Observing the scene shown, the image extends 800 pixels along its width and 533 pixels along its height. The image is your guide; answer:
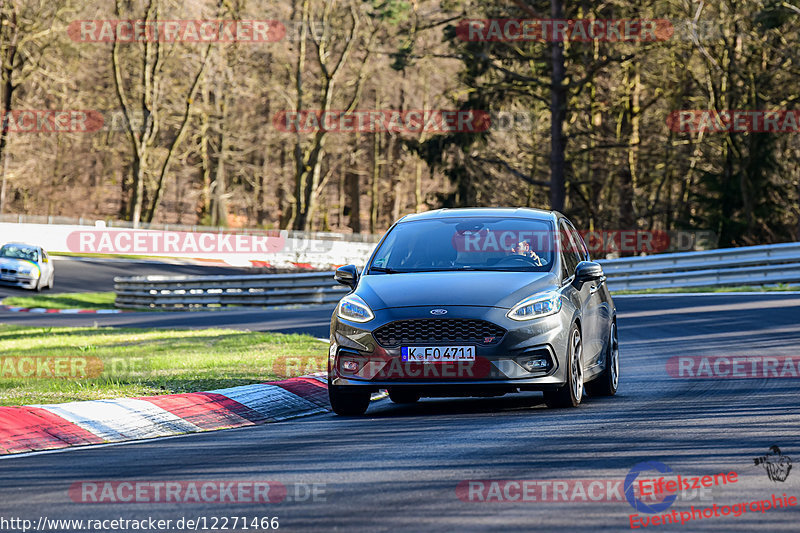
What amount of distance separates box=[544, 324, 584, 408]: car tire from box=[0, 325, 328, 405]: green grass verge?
3.41 metres

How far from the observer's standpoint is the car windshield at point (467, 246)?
32.2 ft

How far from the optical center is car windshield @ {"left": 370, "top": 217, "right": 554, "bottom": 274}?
981 centimetres

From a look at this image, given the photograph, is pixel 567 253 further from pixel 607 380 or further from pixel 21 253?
pixel 21 253

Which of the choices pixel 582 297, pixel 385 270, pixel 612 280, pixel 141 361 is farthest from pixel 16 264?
pixel 582 297

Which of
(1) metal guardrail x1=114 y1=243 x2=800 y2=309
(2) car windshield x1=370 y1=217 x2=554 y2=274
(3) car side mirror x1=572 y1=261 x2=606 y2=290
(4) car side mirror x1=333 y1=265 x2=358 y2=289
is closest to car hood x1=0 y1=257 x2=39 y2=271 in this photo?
(1) metal guardrail x1=114 y1=243 x2=800 y2=309

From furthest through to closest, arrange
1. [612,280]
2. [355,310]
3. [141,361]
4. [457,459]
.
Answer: [612,280] < [141,361] < [355,310] < [457,459]

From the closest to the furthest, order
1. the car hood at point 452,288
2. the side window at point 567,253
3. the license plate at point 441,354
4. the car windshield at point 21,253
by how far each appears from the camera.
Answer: the license plate at point 441,354 < the car hood at point 452,288 < the side window at point 567,253 < the car windshield at point 21,253

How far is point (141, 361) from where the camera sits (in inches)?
566

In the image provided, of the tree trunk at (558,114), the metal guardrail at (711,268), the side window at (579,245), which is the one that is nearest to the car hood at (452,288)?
the side window at (579,245)

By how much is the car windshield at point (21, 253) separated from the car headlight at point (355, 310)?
1206 inches

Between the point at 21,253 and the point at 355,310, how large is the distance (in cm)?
3105

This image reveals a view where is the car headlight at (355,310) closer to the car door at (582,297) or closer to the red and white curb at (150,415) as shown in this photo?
the red and white curb at (150,415)

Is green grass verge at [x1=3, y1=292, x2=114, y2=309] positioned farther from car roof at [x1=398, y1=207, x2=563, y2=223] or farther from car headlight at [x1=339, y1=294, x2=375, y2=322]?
car headlight at [x1=339, y1=294, x2=375, y2=322]

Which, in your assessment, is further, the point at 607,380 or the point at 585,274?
the point at 607,380
